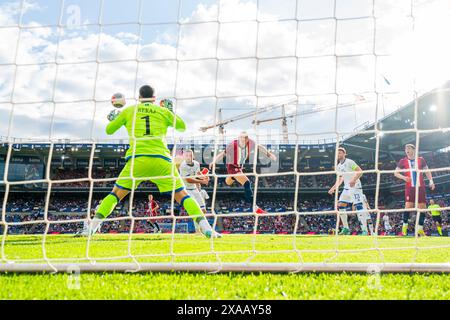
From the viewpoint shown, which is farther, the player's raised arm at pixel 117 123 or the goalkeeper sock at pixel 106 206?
the goalkeeper sock at pixel 106 206

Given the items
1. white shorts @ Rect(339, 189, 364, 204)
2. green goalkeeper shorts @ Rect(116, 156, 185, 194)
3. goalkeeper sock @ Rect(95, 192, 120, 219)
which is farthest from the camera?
white shorts @ Rect(339, 189, 364, 204)

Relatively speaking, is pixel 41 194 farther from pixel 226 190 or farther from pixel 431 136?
pixel 431 136

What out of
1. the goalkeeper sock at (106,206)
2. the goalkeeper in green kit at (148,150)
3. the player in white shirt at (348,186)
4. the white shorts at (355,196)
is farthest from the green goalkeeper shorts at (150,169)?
the white shorts at (355,196)

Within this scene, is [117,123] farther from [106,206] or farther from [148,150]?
[106,206]

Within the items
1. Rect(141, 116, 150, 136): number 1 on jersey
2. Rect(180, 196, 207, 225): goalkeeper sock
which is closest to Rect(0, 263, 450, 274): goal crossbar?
Rect(180, 196, 207, 225): goalkeeper sock

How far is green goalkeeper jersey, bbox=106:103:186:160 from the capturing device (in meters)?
4.43

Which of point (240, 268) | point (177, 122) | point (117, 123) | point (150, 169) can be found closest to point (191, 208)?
point (150, 169)

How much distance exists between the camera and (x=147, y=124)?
4.44 m

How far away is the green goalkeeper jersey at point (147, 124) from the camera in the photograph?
443cm

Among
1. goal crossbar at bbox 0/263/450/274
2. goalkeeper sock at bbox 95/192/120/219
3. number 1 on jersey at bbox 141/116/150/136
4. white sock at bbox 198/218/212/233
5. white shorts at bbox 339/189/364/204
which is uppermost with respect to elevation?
number 1 on jersey at bbox 141/116/150/136

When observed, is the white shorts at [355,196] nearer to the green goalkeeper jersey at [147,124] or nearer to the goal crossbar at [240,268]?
the green goalkeeper jersey at [147,124]

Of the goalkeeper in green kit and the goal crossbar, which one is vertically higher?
the goalkeeper in green kit

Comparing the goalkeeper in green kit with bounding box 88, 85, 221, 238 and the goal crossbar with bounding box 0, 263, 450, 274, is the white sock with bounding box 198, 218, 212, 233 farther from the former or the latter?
the goal crossbar with bounding box 0, 263, 450, 274
